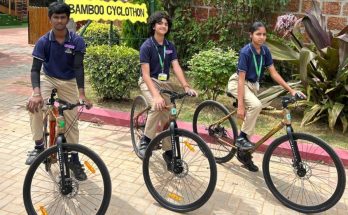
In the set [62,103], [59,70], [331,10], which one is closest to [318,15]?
[331,10]

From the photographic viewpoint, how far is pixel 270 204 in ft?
13.3

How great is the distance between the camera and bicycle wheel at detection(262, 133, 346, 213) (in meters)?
3.80

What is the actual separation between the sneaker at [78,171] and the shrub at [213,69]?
3.05 metres

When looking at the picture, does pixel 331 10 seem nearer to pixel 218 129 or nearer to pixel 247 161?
→ pixel 218 129

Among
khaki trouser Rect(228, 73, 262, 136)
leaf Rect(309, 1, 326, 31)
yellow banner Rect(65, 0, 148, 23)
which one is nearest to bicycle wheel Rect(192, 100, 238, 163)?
khaki trouser Rect(228, 73, 262, 136)

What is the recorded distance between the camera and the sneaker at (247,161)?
4668 mm

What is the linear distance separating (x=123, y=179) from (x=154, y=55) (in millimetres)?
1314

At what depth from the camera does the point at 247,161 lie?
4.71 metres

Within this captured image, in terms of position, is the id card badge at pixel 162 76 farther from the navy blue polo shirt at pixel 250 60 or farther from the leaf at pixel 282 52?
the leaf at pixel 282 52

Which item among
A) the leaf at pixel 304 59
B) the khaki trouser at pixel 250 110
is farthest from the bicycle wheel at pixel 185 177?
the leaf at pixel 304 59

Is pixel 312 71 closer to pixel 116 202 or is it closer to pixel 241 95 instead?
pixel 241 95

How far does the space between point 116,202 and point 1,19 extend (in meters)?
21.1

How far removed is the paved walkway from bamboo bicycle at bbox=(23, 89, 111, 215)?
0.21 metres

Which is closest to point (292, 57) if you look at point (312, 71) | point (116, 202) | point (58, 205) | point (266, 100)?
point (312, 71)
